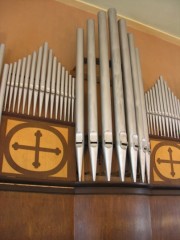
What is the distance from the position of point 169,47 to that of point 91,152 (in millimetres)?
2809

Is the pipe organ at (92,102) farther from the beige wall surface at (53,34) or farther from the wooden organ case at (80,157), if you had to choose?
the beige wall surface at (53,34)

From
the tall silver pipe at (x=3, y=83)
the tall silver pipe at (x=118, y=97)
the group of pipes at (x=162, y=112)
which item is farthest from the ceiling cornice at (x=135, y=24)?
the tall silver pipe at (x=3, y=83)

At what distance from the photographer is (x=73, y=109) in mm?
2834

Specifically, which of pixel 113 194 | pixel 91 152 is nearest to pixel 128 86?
pixel 91 152

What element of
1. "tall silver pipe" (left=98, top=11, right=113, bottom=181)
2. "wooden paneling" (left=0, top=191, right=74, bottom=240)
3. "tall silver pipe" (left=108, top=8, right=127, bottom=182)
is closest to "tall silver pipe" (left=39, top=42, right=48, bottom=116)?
"tall silver pipe" (left=98, top=11, right=113, bottom=181)

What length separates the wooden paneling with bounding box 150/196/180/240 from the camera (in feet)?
8.95

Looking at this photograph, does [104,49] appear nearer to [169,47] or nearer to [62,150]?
[62,150]

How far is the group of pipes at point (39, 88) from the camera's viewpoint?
2623 millimetres

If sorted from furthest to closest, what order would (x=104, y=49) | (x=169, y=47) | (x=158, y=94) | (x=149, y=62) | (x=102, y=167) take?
1. (x=169, y=47)
2. (x=149, y=62)
3. (x=158, y=94)
4. (x=104, y=49)
5. (x=102, y=167)

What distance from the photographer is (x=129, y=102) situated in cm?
290

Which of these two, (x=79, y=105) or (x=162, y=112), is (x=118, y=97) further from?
(x=162, y=112)

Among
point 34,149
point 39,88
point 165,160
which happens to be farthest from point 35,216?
point 165,160

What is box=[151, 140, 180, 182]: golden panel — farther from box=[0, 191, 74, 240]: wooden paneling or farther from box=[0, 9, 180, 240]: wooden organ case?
box=[0, 191, 74, 240]: wooden paneling

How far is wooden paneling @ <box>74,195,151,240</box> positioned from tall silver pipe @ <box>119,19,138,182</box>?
10.7 inches
